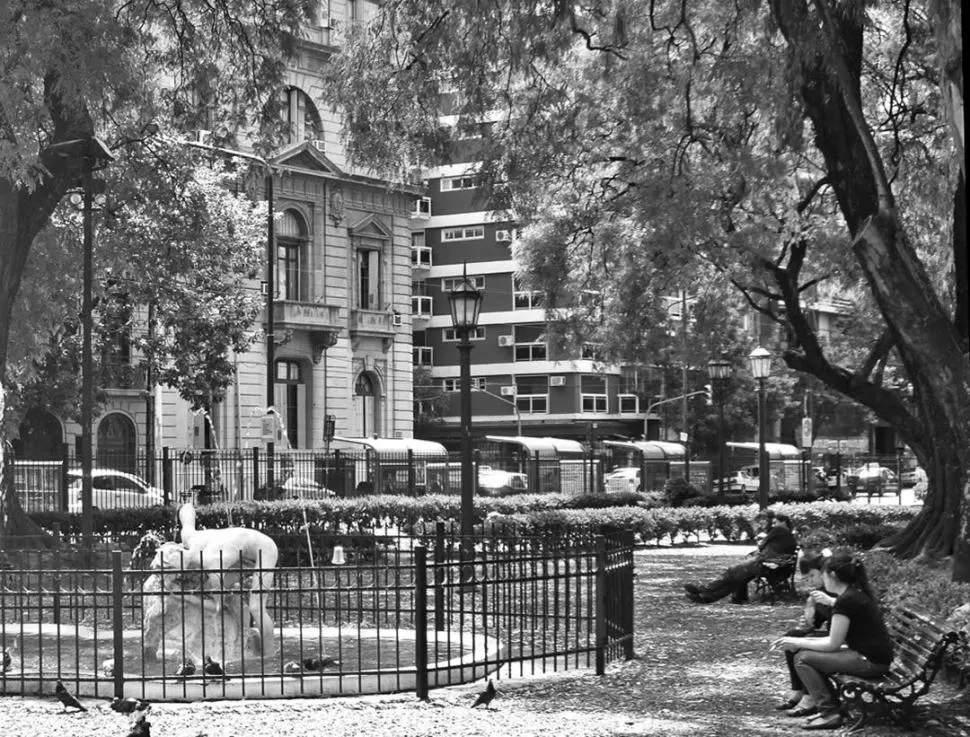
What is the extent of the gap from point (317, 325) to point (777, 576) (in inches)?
1449

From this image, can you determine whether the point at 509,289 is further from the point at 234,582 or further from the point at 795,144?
the point at 234,582

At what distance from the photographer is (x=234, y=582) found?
473 inches

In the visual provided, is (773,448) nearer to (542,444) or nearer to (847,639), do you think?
(542,444)

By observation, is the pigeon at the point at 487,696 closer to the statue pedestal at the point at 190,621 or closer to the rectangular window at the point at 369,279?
the statue pedestal at the point at 190,621

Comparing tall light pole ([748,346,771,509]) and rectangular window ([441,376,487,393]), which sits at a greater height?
rectangular window ([441,376,487,393])

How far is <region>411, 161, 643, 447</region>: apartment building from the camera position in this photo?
7300cm

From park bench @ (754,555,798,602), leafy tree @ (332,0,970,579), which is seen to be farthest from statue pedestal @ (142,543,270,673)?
park bench @ (754,555,798,602)

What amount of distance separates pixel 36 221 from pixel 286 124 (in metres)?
4.52

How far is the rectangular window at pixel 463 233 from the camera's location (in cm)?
7262

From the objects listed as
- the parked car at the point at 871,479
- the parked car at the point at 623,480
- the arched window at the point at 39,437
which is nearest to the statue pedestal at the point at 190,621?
the arched window at the point at 39,437

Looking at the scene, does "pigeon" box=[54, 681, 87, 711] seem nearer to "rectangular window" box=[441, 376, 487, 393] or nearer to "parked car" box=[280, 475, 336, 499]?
"parked car" box=[280, 475, 336, 499]

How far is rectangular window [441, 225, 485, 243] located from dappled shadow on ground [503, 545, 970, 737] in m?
56.5

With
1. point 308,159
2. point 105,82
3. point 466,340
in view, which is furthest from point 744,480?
point 105,82

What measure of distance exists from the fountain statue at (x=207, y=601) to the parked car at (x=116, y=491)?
56.6 ft
